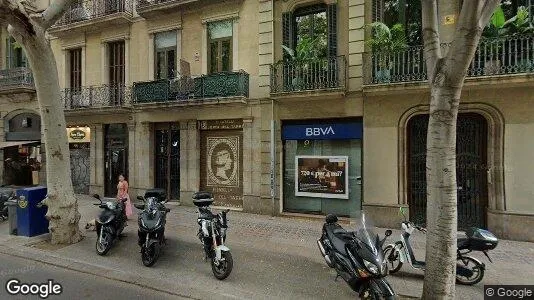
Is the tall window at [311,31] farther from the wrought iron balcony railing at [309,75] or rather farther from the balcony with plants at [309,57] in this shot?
the wrought iron balcony railing at [309,75]

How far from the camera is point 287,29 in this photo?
34.7 feet

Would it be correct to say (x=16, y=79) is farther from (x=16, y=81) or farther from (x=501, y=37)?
(x=501, y=37)

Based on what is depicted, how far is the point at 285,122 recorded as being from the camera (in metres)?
10.7

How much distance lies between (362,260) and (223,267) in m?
2.34

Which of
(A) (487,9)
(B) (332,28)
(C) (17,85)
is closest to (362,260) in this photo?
(A) (487,9)

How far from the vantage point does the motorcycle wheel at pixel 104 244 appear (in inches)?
251

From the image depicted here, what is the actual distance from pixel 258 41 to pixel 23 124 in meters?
13.2

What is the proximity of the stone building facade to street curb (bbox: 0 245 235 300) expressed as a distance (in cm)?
572

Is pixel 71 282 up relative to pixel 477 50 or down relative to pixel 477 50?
down

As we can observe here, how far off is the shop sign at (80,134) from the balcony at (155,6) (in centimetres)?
575

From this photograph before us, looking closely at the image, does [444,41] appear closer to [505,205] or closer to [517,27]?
[517,27]

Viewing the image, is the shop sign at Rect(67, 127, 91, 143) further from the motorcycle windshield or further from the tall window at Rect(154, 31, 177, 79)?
the motorcycle windshield

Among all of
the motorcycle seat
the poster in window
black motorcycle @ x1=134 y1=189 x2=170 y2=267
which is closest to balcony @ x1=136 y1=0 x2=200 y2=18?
the poster in window

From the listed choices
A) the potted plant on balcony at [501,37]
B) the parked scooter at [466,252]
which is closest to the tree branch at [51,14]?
the parked scooter at [466,252]
